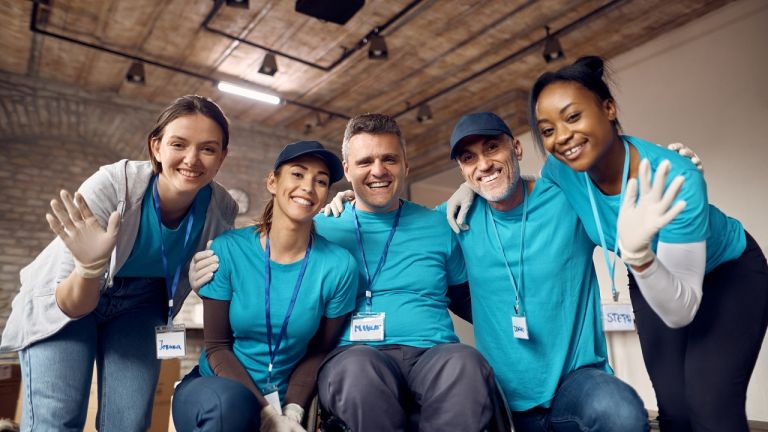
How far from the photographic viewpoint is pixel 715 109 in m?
4.61

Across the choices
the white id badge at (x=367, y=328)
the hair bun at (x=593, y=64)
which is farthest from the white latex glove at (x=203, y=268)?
the hair bun at (x=593, y=64)

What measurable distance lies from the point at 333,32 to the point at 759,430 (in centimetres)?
474

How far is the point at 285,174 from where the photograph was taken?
5.69ft

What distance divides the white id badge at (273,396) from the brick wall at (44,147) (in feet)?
14.4

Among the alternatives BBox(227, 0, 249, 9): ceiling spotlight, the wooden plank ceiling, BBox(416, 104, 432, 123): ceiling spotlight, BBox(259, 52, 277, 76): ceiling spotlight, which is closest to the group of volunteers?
BBox(227, 0, 249, 9): ceiling spotlight

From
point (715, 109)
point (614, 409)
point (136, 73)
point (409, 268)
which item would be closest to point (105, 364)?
point (409, 268)

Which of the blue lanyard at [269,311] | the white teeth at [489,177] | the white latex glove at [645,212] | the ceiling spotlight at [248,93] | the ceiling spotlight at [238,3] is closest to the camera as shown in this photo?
the white latex glove at [645,212]

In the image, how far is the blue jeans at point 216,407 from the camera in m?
1.34

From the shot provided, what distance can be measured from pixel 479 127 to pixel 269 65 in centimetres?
407

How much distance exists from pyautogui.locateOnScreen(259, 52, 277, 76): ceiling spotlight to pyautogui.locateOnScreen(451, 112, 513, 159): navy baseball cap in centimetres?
395

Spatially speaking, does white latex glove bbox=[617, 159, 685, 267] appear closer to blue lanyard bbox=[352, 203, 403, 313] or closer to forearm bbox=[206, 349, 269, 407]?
blue lanyard bbox=[352, 203, 403, 313]

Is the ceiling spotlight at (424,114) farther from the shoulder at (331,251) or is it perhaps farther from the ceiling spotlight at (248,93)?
the shoulder at (331,251)

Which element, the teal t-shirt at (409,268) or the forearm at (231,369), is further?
the teal t-shirt at (409,268)

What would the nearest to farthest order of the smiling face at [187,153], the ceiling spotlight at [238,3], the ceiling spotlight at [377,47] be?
the smiling face at [187,153], the ceiling spotlight at [238,3], the ceiling spotlight at [377,47]
